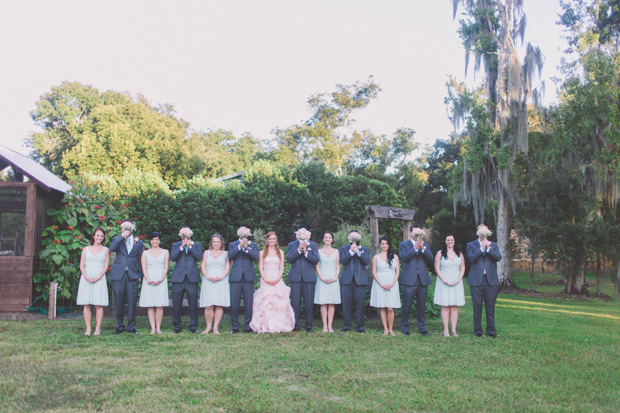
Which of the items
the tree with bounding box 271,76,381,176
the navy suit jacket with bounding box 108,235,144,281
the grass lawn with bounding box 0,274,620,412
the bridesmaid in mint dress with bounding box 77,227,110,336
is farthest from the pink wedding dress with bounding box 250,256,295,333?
the tree with bounding box 271,76,381,176

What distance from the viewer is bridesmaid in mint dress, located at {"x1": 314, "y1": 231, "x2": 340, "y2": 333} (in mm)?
8461

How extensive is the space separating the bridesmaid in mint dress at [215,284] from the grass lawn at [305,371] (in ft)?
1.93

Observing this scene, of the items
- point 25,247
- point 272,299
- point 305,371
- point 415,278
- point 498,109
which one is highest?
point 498,109

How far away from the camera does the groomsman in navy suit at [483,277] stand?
8.12 metres

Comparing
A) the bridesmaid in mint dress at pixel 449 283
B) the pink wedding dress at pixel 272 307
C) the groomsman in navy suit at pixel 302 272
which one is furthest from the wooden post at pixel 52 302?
the bridesmaid in mint dress at pixel 449 283

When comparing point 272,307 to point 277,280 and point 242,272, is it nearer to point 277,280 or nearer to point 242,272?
point 277,280

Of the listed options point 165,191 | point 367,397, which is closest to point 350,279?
point 367,397

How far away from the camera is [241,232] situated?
8.41 meters

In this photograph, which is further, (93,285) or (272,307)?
(272,307)

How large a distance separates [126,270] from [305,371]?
3954 mm

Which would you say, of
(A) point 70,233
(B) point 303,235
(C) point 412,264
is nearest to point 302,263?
(B) point 303,235

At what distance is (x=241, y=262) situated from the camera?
8516mm

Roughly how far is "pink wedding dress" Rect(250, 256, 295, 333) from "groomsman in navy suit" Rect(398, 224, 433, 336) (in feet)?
6.10

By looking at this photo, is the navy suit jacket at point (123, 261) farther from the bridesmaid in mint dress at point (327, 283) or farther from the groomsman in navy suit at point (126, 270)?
the bridesmaid in mint dress at point (327, 283)
